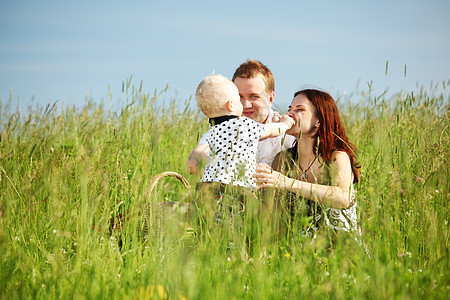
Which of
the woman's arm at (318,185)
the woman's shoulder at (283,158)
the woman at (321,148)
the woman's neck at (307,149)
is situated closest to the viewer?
the woman's arm at (318,185)

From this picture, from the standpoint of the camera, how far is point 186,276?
1.32 metres

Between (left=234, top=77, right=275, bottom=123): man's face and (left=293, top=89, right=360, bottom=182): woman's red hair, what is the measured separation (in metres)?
0.68

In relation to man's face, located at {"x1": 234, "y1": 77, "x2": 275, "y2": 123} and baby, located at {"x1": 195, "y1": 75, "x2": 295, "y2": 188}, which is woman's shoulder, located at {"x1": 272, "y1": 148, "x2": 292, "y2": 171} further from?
man's face, located at {"x1": 234, "y1": 77, "x2": 275, "y2": 123}

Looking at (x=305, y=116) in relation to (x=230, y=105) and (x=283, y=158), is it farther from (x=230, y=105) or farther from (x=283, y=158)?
(x=230, y=105)

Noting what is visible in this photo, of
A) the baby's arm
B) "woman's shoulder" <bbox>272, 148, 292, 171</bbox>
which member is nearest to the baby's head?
the baby's arm

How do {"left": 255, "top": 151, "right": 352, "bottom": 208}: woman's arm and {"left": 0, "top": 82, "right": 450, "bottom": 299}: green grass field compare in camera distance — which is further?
{"left": 255, "top": 151, "right": 352, "bottom": 208}: woman's arm

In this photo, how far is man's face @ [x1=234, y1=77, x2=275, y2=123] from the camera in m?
3.36

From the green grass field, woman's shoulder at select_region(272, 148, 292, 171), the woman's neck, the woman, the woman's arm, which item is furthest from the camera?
woman's shoulder at select_region(272, 148, 292, 171)

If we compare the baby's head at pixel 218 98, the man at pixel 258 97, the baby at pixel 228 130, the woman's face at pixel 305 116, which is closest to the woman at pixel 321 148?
the woman's face at pixel 305 116

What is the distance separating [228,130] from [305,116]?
1.76ft

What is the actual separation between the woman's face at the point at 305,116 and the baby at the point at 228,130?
10cm

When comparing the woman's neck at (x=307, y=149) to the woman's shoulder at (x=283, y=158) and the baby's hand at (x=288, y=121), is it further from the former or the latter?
the baby's hand at (x=288, y=121)

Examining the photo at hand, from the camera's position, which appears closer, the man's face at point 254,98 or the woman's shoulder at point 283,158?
the woman's shoulder at point 283,158

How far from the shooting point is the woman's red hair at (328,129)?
2.60 meters
